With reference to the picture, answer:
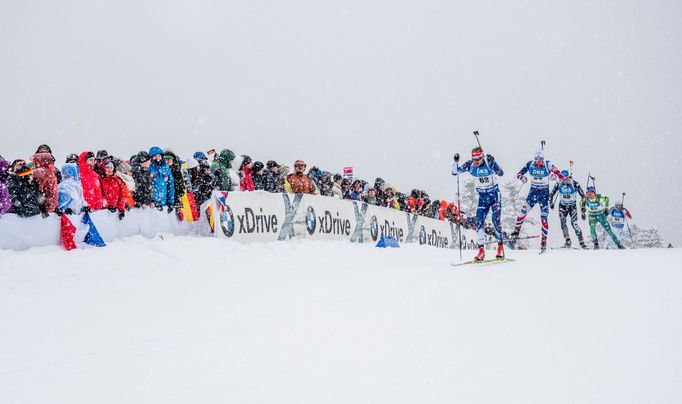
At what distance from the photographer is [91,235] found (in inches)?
370

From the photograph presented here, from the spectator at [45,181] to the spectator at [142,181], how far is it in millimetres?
1938

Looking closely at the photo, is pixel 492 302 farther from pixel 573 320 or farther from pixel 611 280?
pixel 611 280

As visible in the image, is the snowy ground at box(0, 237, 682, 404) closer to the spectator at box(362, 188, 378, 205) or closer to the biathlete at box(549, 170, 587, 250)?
the biathlete at box(549, 170, 587, 250)

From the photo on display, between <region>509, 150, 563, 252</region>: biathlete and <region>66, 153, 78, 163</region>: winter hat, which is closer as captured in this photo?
<region>66, 153, 78, 163</region>: winter hat

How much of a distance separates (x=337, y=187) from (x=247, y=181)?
409 centimetres

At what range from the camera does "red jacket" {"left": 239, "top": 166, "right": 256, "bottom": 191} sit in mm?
13861

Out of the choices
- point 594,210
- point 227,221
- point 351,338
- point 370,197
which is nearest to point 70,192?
point 227,221

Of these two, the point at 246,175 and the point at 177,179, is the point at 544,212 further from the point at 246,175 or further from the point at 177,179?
the point at 177,179

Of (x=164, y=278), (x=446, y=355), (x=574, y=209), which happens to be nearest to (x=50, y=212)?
(x=164, y=278)

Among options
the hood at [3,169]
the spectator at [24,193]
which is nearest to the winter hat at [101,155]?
the spectator at [24,193]

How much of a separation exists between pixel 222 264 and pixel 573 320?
6655 millimetres

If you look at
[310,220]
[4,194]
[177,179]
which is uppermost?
[177,179]

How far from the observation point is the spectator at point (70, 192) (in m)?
9.19

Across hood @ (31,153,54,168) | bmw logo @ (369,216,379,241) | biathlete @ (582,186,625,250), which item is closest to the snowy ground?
hood @ (31,153,54,168)
